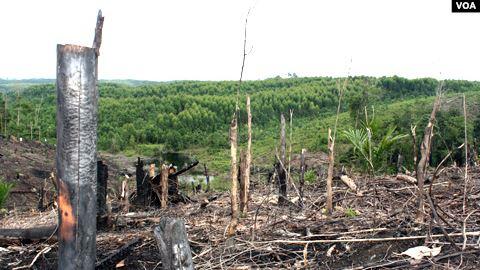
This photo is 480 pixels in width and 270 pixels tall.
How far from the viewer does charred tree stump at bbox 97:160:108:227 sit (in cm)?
466

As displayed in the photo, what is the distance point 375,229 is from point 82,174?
83.3 inches

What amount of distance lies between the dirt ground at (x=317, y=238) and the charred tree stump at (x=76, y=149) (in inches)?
26.6

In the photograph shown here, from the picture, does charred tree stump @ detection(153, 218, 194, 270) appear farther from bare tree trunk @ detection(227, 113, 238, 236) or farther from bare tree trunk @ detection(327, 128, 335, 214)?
bare tree trunk @ detection(327, 128, 335, 214)

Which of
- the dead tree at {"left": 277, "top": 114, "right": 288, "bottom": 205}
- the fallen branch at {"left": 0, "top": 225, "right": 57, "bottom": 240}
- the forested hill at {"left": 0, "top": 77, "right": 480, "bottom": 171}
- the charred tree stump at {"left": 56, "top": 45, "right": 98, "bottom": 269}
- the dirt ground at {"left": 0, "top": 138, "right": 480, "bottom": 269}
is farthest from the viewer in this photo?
the forested hill at {"left": 0, "top": 77, "right": 480, "bottom": 171}

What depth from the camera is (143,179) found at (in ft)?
20.9

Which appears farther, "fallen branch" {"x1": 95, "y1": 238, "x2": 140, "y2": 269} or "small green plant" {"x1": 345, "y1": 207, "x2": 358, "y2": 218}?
"small green plant" {"x1": 345, "y1": 207, "x2": 358, "y2": 218}

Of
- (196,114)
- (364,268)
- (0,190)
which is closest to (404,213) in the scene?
(364,268)

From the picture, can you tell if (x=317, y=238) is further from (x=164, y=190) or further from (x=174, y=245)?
(x=164, y=190)

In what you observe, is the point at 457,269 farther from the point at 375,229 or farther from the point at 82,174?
the point at 82,174

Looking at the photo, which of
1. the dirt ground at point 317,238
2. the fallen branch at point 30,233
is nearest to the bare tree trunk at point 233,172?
the dirt ground at point 317,238

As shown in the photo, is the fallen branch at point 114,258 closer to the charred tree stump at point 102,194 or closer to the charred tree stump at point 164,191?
the charred tree stump at point 102,194

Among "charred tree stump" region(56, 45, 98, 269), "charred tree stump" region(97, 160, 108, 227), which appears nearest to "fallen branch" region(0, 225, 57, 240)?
"charred tree stump" region(97, 160, 108, 227)

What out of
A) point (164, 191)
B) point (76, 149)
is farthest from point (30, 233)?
point (164, 191)

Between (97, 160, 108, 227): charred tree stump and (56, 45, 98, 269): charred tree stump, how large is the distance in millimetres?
1513
